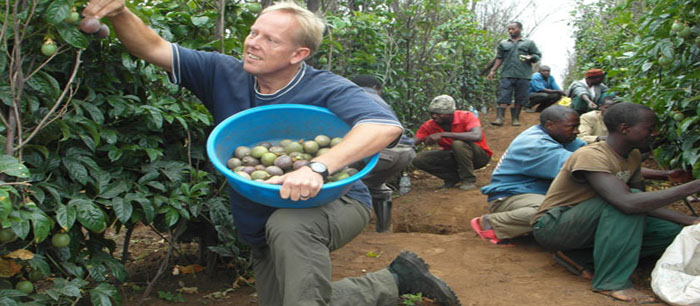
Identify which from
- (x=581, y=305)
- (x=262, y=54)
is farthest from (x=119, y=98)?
(x=581, y=305)

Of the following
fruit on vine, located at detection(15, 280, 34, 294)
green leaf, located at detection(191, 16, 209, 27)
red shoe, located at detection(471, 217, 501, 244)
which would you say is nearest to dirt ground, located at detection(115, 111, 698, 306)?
red shoe, located at detection(471, 217, 501, 244)

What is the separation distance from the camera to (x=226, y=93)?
2621 mm

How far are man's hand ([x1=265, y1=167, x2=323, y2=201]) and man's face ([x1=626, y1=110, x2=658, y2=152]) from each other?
2.28m

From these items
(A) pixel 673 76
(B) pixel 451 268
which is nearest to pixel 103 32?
(B) pixel 451 268

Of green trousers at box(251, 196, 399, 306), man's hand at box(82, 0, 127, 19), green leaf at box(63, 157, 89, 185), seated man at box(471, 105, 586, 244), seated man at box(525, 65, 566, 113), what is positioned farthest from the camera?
seated man at box(525, 65, 566, 113)

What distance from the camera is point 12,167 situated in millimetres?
2053

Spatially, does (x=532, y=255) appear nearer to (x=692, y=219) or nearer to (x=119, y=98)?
(x=692, y=219)

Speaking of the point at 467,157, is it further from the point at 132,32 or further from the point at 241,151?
the point at 132,32

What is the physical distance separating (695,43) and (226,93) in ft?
8.29

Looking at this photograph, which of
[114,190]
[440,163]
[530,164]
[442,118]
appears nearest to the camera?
[114,190]

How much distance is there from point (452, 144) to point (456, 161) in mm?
217

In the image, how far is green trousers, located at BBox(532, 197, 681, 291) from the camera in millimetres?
3439

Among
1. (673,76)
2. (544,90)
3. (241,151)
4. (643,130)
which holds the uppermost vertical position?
(673,76)

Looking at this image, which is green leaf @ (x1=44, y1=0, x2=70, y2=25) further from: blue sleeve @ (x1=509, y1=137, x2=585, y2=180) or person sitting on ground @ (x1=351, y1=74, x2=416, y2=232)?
blue sleeve @ (x1=509, y1=137, x2=585, y2=180)
